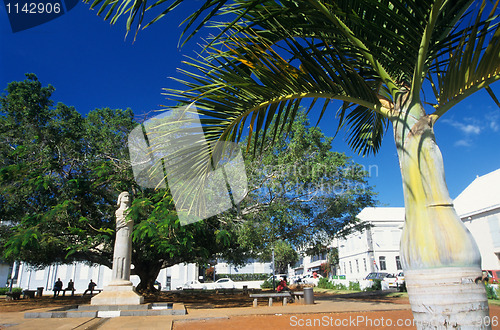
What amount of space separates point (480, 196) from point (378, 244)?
14779 mm

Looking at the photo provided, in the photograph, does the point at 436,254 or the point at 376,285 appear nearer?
the point at 436,254

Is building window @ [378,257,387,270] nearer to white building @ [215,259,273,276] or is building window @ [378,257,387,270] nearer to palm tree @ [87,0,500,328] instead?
white building @ [215,259,273,276]

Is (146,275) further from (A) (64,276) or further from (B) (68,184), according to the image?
(A) (64,276)

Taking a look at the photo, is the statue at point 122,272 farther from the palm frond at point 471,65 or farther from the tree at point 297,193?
the palm frond at point 471,65

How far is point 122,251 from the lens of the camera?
36.4 ft

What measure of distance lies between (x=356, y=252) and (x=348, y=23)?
41295 millimetres

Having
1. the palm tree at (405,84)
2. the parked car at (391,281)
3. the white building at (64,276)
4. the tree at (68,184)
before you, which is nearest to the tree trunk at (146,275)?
the tree at (68,184)

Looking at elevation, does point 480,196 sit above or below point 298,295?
above

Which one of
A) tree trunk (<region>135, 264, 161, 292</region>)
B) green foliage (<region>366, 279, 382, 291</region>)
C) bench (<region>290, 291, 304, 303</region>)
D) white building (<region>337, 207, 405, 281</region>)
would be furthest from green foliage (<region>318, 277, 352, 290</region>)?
tree trunk (<region>135, 264, 161, 292</region>)

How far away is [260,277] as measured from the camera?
150ft

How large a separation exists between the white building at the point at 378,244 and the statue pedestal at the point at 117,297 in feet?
92.0

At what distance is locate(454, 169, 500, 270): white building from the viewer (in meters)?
20.7

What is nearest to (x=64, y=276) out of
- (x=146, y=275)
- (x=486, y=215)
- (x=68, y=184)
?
(x=146, y=275)

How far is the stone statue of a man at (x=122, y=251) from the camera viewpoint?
10.8m
